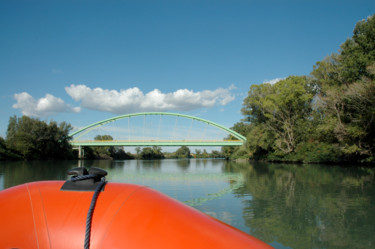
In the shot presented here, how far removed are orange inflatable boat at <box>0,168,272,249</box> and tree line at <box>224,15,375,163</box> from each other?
62.9 ft

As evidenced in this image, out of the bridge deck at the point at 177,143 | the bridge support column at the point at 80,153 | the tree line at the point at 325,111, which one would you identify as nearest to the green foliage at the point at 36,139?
the bridge support column at the point at 80,153

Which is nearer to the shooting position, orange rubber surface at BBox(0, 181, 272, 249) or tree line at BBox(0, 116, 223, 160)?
orange rubber surface at BBox(0, 181, 272, 249)

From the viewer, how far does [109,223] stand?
106 centimetres

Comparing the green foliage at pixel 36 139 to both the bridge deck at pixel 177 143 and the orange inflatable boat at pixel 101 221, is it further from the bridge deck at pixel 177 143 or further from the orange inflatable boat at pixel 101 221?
the orange inflatable boat at pixel 101 221

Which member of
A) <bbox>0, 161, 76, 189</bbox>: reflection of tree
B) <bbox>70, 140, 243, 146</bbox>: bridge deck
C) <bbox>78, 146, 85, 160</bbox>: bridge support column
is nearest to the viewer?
<bbox>0, 161, 76, 189</bbox>: reflection of tree

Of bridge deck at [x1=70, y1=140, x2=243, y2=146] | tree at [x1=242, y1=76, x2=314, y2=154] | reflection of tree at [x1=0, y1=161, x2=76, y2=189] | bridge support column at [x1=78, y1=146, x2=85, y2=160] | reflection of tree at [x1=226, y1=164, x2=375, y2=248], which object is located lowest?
reflection of tree at [x1=226, y1=164, x2=375, y2=248]

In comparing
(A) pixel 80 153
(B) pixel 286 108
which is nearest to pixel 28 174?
(B) pixel 286 108

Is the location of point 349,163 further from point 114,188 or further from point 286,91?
point 114,188

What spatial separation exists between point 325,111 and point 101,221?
25.2 meters

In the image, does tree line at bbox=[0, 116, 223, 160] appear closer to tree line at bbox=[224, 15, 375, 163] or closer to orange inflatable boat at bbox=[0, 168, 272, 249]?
tree line at bbox=[224, 15, 375, 163]

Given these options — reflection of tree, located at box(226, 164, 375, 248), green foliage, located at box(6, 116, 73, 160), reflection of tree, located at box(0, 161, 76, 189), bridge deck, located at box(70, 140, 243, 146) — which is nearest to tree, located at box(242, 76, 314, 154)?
bridge deck, located at box(70, 140, 243, 146)

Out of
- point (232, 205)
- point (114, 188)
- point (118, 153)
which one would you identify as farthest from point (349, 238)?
point (118, 153)

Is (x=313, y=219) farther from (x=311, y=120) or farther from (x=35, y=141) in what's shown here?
(x=35, y=141)

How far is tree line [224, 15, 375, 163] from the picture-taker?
61.8 ft
